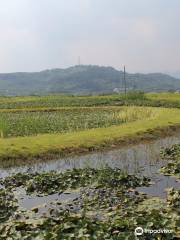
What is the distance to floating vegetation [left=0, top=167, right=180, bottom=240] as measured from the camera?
11.0 metres

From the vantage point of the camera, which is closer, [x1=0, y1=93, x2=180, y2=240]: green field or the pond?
[x1=0, y1=93, x2=180, y2=240]: green field

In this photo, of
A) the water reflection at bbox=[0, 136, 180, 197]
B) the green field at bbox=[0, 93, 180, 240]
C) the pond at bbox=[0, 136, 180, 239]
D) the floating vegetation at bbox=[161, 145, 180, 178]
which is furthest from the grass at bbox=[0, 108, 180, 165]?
the floating vegetation at bbox=[161, 145, 180, 178]

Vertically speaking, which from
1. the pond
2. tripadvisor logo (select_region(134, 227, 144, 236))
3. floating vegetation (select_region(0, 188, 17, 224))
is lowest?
floating vegetation (select_region(0, 188, 17, 224))

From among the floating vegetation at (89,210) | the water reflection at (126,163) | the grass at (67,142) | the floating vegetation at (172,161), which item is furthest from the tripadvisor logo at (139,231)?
the grass at (67,142)

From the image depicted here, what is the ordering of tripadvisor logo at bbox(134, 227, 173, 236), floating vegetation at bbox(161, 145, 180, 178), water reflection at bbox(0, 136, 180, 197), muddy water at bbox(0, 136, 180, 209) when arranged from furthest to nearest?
floating vegetation at bbox(161, 145, 180, 178) < water reflection at bbox(0, 136, 180, 197) < muddy water at bbox(0, 136, 180, 209) < tripadvisor logo at bbox(134, 227, 173, 236)

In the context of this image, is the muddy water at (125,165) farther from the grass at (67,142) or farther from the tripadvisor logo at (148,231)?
the tripadvisor logo at (148,231)

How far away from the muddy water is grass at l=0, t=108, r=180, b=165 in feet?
4.77

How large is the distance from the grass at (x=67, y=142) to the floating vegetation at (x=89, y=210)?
5242 millimetres

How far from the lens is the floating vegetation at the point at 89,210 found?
10953 mm

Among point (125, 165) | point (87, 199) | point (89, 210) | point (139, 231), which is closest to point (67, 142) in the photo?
point (125, 165)

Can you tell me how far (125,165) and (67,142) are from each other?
6.34m

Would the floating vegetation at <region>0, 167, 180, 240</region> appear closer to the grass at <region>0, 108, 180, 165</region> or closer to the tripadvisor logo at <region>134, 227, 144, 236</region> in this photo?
the tripadvisor logo at <region>134, 227, 144, 236</region>

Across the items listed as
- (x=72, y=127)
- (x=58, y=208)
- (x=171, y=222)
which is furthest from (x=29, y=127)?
(x=171, y=222)

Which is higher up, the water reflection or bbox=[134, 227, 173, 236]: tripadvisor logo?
bbox=[134, 227, 173, 236]: tripadvisor logo
